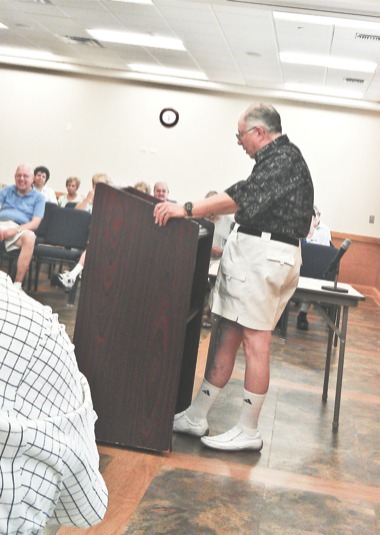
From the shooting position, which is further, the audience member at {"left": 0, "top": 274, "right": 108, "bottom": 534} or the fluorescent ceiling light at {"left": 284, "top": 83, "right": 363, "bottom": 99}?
the fluorescent ceiling light at {"left": 284, "top": 83, "right": 363, "bottom": 99}

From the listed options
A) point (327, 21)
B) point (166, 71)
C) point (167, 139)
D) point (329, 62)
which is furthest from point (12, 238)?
Answer: point (167, 139)

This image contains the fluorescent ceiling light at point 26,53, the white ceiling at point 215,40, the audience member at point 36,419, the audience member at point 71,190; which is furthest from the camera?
the fluorescent ceiling light at point 26,53

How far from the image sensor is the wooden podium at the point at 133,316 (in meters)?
3.41

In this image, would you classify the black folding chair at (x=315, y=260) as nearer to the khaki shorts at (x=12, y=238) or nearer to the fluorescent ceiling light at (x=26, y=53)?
the khaki shorts at (x=12, y=238)

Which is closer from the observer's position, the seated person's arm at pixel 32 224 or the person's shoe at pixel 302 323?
the seated person's arm at pixel 32 224

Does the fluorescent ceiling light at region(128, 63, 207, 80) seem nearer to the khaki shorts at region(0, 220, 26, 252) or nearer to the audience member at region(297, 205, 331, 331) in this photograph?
the audience member at region(297, 205, 331, 331)

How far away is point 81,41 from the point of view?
1170 cm

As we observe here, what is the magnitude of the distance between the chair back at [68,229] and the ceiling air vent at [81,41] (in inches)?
171

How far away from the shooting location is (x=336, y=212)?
14.0 meters

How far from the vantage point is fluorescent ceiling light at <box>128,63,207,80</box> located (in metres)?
13.1

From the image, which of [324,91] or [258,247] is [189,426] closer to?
[258,247]

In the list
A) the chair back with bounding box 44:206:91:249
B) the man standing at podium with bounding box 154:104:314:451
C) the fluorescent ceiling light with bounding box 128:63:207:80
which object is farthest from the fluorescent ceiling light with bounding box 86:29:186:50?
the man standing at podium with bounding box 154:104:314:451

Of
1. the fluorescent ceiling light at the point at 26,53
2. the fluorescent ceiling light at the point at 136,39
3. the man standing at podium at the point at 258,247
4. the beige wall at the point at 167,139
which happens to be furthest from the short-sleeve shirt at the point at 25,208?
the beige wall at the point at 167,139

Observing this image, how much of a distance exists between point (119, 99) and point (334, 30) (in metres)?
6.31
